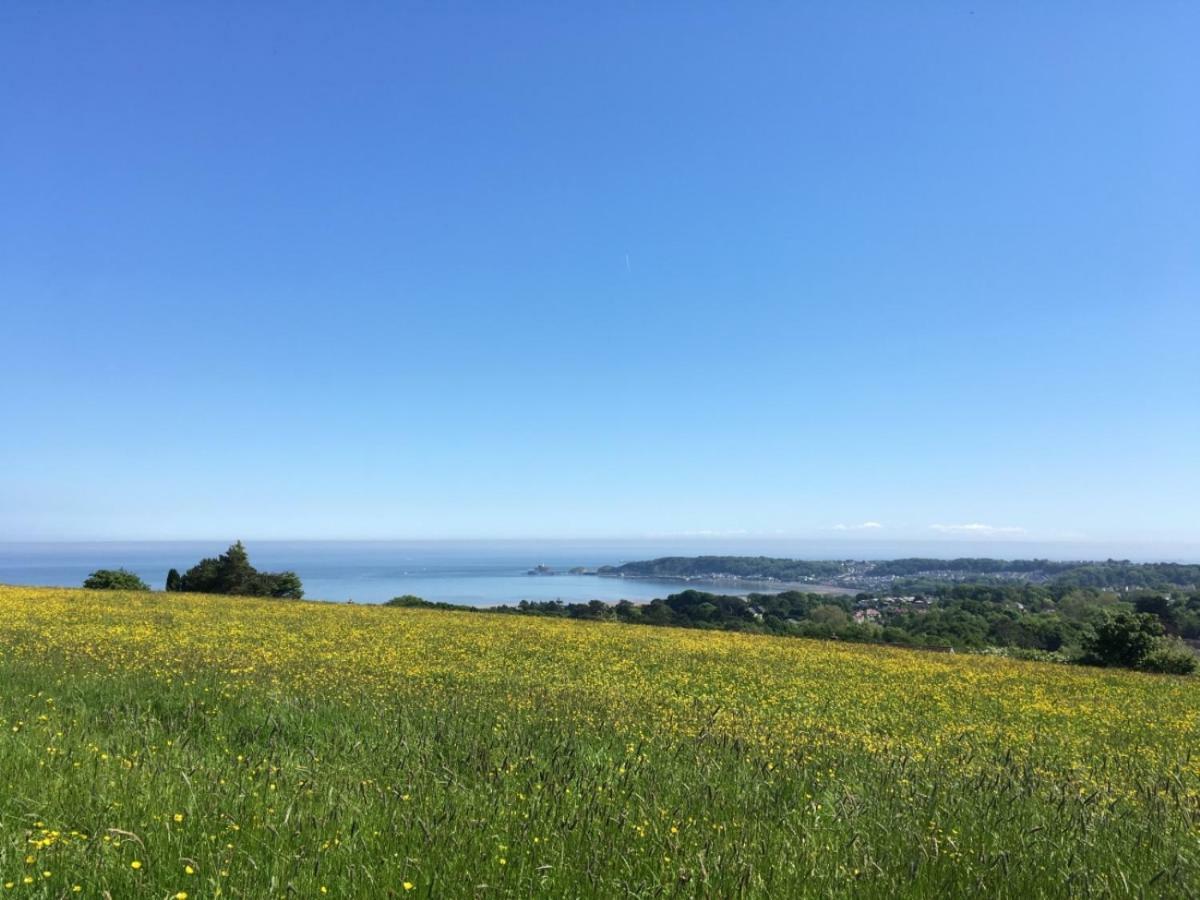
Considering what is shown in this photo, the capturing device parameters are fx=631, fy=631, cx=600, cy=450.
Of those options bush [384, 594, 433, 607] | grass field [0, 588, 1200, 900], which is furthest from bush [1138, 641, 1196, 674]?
bush [384, 594, 433, 607]

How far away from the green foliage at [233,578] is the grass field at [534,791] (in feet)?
116

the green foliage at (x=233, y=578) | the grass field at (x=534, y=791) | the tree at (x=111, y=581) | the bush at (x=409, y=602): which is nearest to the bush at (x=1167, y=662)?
the grass field at (x=534, y=791)

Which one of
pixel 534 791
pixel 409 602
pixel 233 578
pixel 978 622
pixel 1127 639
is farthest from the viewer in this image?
pixel 978 622

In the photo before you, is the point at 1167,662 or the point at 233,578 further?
the point at 233,578

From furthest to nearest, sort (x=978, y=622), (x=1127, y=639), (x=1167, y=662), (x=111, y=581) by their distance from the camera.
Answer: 1. (x=978, y=622)
2. (x=111, y=581)
3. (x=1127, y=639)
4. (x=1167, y=662)

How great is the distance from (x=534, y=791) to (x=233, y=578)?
47772 millimetres

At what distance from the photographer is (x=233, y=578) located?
4472cm

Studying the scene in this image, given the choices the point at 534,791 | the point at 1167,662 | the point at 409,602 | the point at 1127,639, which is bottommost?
the point at 1167,662

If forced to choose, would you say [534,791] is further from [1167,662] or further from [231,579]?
[231,579]

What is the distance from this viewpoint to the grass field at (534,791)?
3.31 metres

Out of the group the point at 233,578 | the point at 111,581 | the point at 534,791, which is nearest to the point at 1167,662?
the point at 534,791

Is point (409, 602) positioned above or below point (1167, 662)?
above

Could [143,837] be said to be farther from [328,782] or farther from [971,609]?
[971,609]

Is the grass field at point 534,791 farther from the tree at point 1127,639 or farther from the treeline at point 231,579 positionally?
the treeline at point 231,579
